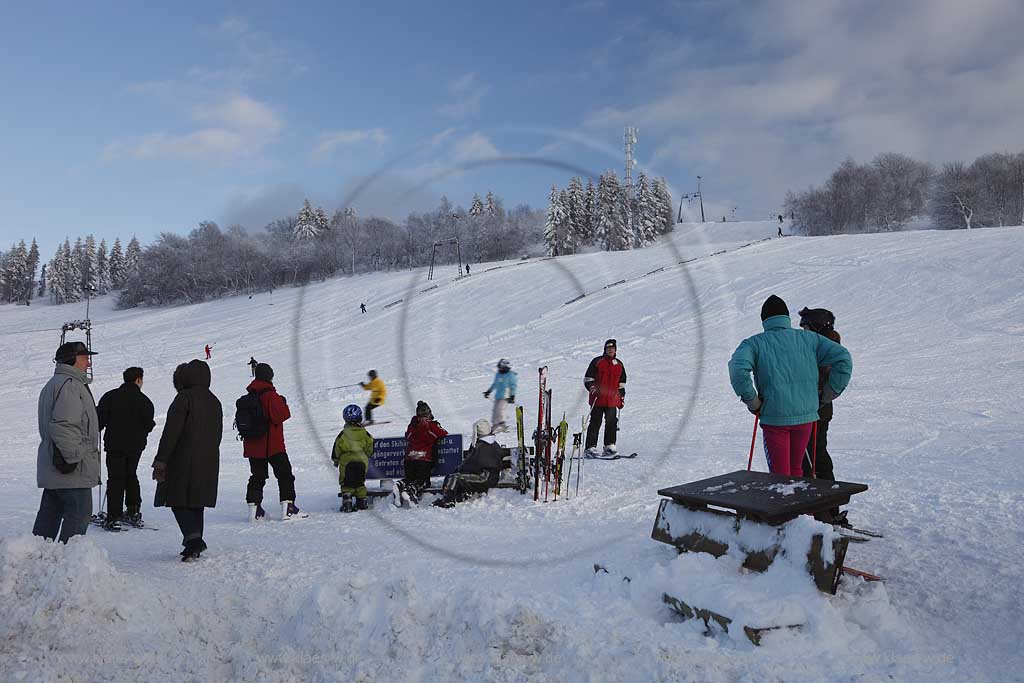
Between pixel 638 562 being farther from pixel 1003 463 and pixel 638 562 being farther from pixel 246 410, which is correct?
pixel 1003 463

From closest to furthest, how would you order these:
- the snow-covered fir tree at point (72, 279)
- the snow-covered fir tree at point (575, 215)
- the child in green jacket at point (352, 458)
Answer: the child in green jacket at point (352, 458), the snow-covered fir tree at point (575, 215), the snow-covered fir tree at point (72, 279)

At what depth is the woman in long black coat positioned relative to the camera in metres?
5.46

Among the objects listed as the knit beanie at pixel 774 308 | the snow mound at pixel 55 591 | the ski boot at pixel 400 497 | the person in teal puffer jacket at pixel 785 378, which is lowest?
the ski boot at pixel 400 497

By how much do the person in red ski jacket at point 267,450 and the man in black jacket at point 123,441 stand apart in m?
1.20

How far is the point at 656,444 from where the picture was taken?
11.5 metres

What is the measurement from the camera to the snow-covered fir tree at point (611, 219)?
8359mm

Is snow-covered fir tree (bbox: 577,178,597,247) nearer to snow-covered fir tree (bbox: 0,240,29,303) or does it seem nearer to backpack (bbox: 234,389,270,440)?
backpack (bbox: 234,389,270,440)

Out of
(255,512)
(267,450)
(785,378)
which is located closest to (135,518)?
(255,512)

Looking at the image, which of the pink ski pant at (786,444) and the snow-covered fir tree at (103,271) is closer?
the pink ski pant at (786,444)

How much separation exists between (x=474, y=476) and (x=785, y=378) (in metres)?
4.30

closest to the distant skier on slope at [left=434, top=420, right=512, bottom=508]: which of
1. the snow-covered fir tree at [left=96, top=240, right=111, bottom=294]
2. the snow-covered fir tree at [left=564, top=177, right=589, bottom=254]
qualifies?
the snow-covered fir tree at [left=564, top=177, right=589, bottom=254]

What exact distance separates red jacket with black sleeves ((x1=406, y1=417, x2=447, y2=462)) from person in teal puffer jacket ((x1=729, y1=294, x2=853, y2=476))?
4824 millimetres

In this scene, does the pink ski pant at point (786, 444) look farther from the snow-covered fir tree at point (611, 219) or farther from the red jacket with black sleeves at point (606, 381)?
the red jacket with black sleeves at point (606, 381)

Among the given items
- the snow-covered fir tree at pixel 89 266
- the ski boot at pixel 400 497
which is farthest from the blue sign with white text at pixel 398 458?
the snow-covered fir tree at pixel 89 266
